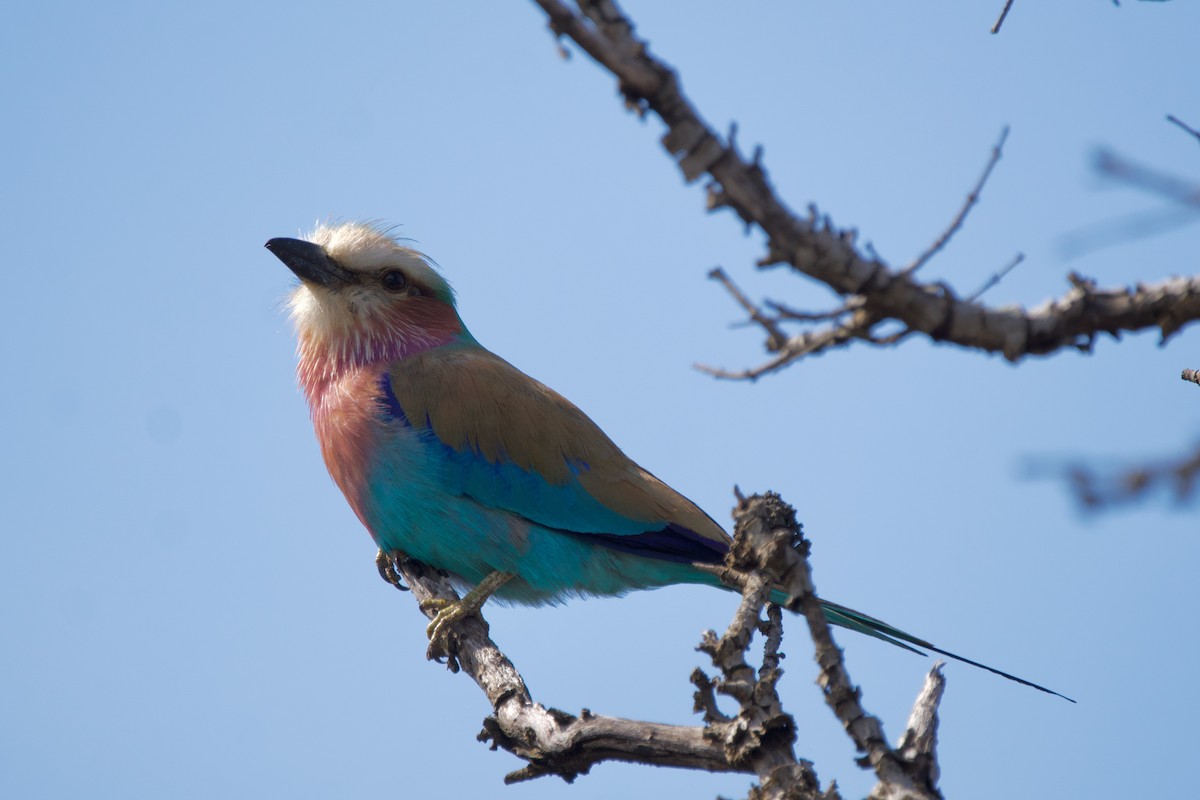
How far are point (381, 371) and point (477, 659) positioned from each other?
168 cm

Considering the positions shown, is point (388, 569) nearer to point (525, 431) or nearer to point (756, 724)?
point (525, 431)

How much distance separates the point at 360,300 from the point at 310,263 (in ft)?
1.08

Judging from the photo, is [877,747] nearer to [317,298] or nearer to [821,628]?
[821,628]

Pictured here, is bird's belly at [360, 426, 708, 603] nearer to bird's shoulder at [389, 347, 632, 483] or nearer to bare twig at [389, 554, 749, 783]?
bird's shoulder at [389, 347, 632, 483]

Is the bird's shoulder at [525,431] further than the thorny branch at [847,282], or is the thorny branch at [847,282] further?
the bird's shoulder at [525,431]

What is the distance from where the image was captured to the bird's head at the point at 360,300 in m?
5.97

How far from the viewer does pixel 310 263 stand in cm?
609

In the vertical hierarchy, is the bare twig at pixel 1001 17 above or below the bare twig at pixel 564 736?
above

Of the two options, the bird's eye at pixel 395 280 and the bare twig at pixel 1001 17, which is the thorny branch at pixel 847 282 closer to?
the bare twig at pixel 1001 17

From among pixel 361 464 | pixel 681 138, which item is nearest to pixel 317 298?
pixel 361 464

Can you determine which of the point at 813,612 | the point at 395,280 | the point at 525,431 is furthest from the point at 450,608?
the point at 813,612

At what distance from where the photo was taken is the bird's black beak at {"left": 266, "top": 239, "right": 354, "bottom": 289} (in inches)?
238

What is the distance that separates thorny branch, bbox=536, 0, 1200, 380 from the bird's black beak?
163 inches

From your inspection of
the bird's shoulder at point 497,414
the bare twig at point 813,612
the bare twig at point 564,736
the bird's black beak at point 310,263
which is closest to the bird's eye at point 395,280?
the bird's black beak at point 310,263
